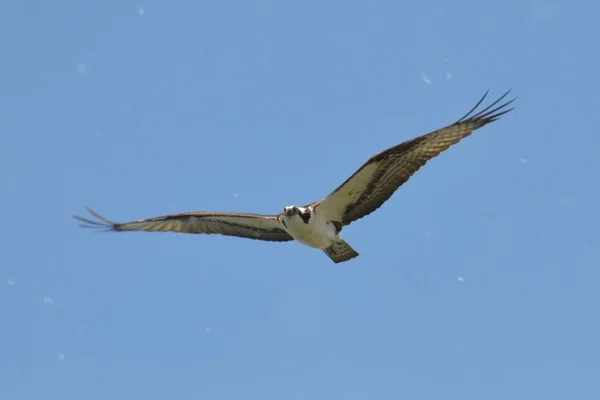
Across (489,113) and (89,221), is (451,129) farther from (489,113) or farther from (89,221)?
(89,221)

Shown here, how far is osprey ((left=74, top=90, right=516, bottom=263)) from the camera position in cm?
2066

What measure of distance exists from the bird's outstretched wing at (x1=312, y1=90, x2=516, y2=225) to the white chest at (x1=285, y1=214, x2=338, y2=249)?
0.23m

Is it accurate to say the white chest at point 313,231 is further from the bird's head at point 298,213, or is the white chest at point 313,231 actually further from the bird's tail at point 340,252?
the bird's tail at point 340,252

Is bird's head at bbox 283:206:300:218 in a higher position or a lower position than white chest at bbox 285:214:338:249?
higher

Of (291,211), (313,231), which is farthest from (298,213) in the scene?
(313,231)

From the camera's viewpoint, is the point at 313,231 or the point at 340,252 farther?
the point at 340,252

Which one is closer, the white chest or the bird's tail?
the white chest

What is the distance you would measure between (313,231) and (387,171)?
1.90 m

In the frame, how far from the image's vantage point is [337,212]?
71.7ft

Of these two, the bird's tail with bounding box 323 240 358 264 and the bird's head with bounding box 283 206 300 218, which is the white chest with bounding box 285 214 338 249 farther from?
the bird's tail with bounding box 323 240 358 264

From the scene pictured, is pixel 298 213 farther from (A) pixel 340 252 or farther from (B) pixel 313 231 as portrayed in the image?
(A) pixel 340 252

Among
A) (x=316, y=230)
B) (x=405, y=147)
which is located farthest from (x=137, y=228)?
(x=405, y=147)

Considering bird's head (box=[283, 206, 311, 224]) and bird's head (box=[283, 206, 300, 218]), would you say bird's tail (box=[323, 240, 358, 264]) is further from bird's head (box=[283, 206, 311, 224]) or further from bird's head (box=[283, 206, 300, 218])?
bird's head (box=[283, 206, 300, 218])

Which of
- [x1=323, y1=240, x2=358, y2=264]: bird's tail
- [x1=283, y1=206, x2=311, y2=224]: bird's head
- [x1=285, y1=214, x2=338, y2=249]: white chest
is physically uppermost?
[x1=283, y1=206, x2=311, y2=224]: bird's head
